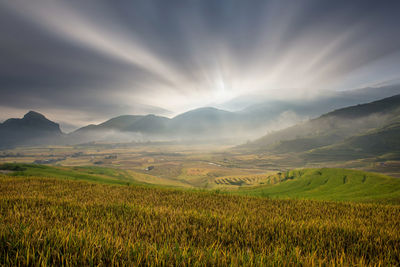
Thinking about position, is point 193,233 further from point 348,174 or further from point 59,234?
point 348,174

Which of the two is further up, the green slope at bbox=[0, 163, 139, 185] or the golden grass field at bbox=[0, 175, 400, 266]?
the golden grass field at bbox=[0, 175, 400, 266]

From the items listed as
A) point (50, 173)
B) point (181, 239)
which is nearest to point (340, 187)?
point (181, 239)

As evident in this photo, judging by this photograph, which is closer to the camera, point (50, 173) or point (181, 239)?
point (181, 239)

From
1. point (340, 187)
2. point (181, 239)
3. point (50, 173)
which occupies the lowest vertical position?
point (340, 187)

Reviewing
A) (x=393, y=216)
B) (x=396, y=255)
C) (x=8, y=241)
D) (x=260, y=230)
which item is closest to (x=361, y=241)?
(x=396, y=255)

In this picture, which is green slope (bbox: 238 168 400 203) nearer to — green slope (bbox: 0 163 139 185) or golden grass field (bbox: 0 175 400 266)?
golden grass field (bbox: 0 175 400 266)

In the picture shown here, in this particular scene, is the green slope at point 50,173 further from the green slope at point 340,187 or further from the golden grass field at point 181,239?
the green slope at point 340,187

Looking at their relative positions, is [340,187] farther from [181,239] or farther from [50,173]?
[50,173]

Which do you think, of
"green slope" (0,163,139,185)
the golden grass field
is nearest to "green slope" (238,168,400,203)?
the golden grass field

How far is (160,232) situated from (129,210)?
170 cm

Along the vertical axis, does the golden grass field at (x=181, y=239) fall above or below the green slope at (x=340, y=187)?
above

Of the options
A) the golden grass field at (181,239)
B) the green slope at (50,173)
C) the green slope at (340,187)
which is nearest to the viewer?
the golden grass field at (181,239)

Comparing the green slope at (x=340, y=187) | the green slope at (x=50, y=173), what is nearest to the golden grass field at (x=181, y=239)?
the green slope at (x=340, y=187)

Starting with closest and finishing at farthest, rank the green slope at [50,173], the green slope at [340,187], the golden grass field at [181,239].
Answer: the golden grass field at [181,239] → the green slope at [340,187] → the green slope at [50,173]
